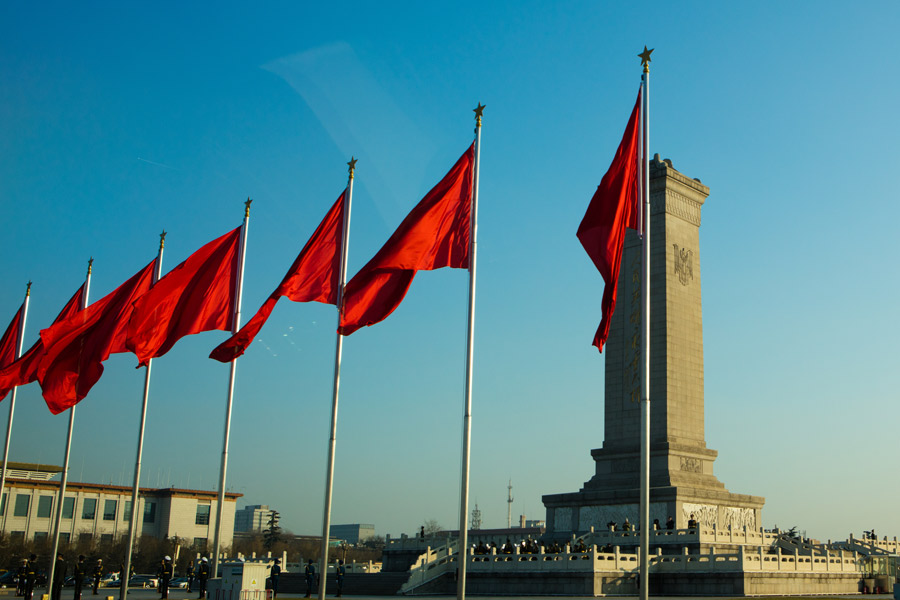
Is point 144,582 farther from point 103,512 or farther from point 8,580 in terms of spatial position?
point 103,512

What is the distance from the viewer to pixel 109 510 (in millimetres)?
78125

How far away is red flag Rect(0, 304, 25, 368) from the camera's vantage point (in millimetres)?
32219

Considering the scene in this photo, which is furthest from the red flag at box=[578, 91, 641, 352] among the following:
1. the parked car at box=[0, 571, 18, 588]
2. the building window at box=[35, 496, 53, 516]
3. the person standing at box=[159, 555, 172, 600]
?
the building window at box=[35, 496, 53, 516]

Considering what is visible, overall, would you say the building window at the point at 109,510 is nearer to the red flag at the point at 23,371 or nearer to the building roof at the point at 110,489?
the building roof at the point at 110,489

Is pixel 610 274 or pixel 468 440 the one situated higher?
pixel 610 274

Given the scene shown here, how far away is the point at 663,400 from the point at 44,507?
51.1 meters

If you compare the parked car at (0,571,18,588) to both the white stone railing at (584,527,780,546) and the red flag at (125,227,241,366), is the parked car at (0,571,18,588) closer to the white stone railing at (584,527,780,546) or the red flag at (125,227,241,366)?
the white stone railing at (584,527,780,546)

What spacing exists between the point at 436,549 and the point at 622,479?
9495 mm

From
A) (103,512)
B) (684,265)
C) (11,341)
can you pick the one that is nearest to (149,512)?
(103,512)

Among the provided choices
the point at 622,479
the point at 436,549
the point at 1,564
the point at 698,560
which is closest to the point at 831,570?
the point at 698,560

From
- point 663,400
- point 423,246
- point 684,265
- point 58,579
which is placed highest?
point 684,265

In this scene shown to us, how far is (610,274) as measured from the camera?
61.5 ft

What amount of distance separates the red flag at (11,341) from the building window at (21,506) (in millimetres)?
44387

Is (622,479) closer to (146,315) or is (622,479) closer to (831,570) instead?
(831,570)
